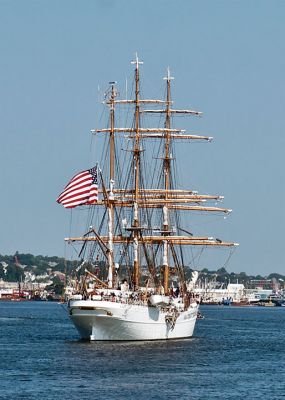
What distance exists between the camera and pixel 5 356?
360ft

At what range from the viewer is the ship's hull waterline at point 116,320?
119938mm

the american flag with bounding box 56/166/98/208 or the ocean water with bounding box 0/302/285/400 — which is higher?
the american flag with bounding box 56/166/98/208

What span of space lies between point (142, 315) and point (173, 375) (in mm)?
29684

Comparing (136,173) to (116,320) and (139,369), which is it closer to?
(116,320)

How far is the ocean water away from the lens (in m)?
85.3

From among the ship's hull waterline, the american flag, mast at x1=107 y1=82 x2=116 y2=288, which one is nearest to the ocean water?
the ship's hull waterline

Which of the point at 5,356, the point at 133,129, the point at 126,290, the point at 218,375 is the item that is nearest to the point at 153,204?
the point at 133,129

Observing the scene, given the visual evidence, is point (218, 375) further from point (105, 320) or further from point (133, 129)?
point (133, 129)

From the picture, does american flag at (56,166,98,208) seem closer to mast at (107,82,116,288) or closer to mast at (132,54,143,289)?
mast at (107,82,116,288)

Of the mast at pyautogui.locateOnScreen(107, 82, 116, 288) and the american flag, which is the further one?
the mast at pyautogui.locateOnScreen(107, 82, 116, 288)

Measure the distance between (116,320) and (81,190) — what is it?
38.5 ft

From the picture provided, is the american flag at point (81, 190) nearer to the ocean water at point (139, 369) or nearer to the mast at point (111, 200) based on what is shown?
the mast at point (111, 200)

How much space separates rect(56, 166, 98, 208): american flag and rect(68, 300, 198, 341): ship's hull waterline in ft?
28.4

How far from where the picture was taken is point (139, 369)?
98.1m
